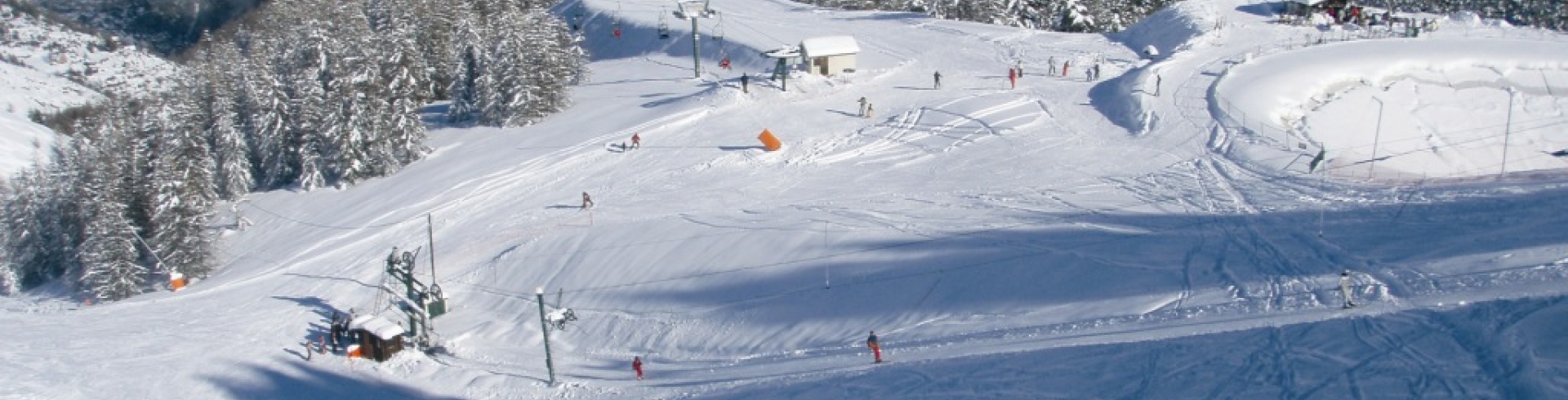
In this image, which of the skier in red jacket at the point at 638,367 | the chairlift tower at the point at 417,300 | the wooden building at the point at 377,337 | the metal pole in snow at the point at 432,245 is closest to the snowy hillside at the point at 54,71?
the metal pole in snow at the point at 432,245

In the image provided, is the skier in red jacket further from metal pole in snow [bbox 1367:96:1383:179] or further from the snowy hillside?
the snowy hillside

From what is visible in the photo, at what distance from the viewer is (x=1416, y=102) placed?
40.6m

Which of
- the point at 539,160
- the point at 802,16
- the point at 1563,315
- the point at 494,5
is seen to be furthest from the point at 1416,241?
the point at 802,16

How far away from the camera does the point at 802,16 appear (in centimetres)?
7238

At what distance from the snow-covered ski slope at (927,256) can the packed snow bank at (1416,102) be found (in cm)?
25

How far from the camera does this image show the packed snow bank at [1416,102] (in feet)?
116

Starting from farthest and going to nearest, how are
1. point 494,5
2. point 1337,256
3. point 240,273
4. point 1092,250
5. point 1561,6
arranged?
point 1561,6 → point 494,5 → point 240,273 → point 1092,250 → point 1337,256

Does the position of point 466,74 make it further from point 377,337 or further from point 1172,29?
point 1172,29

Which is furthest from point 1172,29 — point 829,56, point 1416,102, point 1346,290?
point 1346,290

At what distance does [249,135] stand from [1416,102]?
4613 cm

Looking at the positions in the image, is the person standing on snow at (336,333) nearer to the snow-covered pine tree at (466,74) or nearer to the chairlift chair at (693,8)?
the snow-covered pine tree at (466,74)

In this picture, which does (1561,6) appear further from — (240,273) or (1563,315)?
(240,273)

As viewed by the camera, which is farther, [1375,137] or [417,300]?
[1375,137]

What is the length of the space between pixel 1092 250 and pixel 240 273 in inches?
1074
